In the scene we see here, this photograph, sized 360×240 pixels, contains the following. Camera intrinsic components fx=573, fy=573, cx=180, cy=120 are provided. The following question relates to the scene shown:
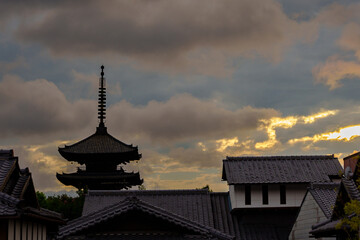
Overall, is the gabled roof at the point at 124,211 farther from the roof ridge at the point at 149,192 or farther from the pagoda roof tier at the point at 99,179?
the pagoda roof tier at the point at 99,179

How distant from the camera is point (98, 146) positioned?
2822 inches

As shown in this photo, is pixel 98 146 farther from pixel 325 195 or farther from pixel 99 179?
pixel 325 195

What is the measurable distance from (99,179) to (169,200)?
22.1m

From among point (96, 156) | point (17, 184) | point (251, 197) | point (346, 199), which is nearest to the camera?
point (346, 199)

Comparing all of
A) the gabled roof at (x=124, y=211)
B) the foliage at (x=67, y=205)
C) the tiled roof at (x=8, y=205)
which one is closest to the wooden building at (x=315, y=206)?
the gabled roof at (x=124, y=211)

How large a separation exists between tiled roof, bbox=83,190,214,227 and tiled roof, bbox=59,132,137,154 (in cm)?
2050

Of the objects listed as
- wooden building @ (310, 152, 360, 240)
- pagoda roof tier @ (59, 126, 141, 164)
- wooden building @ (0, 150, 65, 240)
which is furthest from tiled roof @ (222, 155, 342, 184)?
pagoda roof tier @ (59, 126, 141, 164)

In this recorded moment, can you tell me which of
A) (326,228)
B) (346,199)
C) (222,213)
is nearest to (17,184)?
(326,228)

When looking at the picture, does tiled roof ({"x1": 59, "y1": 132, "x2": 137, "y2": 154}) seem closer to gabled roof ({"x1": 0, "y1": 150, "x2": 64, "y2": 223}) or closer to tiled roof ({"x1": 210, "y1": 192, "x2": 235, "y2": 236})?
tiled roof ({"x1": 210, "y1": 192, "x2": 235, "y2": 236})

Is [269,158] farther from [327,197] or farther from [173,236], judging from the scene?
[173,236]

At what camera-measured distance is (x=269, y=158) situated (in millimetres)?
50812

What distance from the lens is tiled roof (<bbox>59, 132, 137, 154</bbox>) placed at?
7075 cm

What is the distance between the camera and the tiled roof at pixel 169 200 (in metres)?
47.8

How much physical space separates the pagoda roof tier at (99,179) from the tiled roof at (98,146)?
272 centimetres
